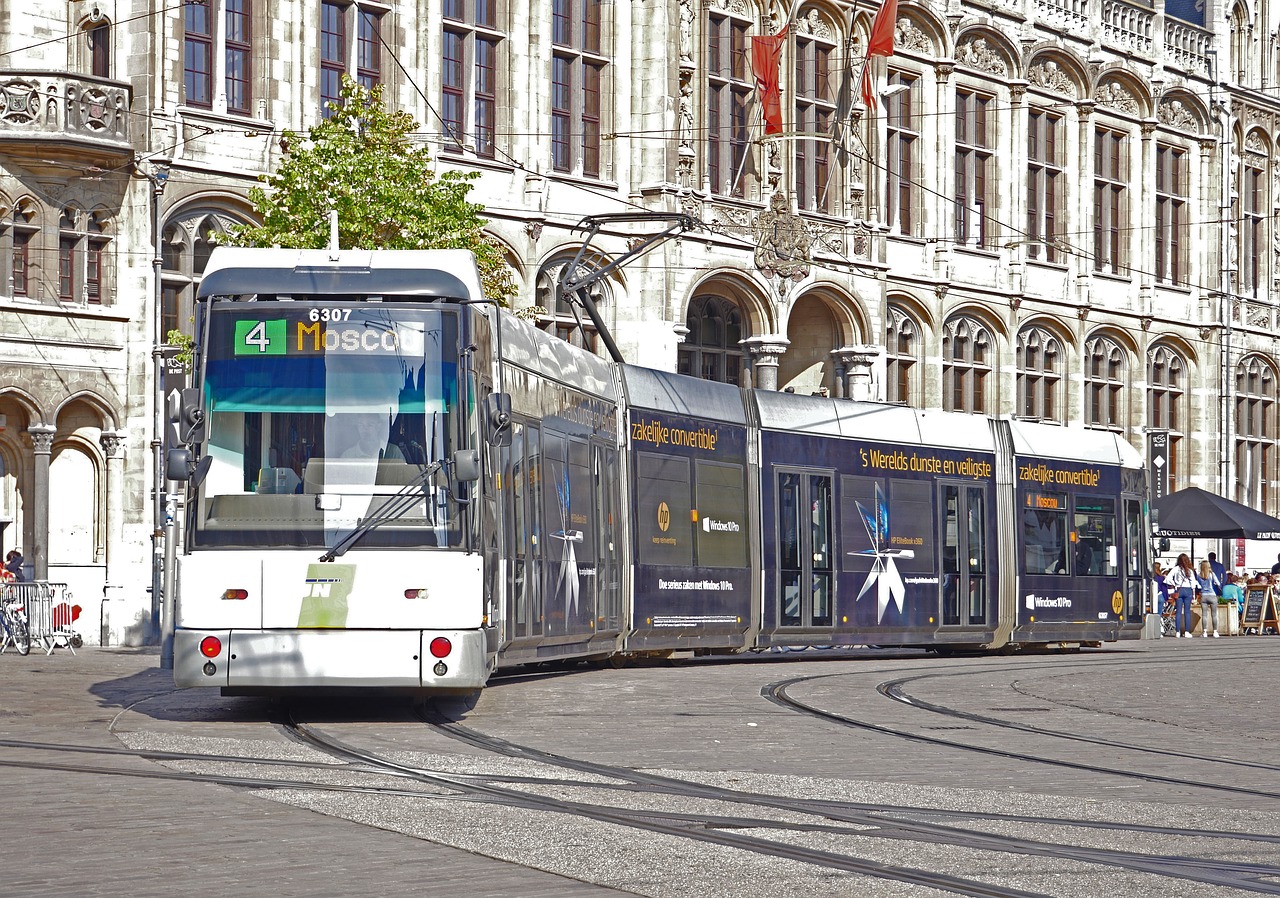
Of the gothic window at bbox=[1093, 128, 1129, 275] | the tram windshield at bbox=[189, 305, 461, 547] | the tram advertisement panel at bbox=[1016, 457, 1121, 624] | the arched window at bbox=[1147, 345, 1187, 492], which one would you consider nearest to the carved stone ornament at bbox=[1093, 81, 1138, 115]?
→ the gothic window at bbox=[1093, 128, 1129, 275]

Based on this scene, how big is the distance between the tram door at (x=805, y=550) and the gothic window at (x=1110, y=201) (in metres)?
25.3

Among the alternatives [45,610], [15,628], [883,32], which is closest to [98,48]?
[45,610]

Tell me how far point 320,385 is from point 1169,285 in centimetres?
3844

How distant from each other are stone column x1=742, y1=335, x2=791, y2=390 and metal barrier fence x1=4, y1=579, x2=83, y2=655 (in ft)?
50.9

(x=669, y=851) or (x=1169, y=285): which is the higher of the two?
(x=1169, y=285)

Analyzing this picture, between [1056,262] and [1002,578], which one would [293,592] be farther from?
[1056,262]

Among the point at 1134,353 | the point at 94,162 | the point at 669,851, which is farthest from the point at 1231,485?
the point at 669,851

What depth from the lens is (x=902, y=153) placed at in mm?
42188

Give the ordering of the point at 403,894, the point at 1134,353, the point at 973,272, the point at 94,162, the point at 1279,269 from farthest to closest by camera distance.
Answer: the point at 1279,269 → the point at 1134,353 → the point at 973,272 → the point at 94,162 → the point at 403,894

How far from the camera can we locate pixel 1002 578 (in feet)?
84.0

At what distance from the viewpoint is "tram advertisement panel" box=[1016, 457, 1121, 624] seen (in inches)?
1027

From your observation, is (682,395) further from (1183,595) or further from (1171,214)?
(1171,214)

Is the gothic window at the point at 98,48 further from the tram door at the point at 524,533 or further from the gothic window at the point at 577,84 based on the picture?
the tram door at the point at 524,533

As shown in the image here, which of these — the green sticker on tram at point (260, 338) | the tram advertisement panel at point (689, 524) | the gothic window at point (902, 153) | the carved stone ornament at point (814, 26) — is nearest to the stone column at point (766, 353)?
the gothic window at point (902, 153)
